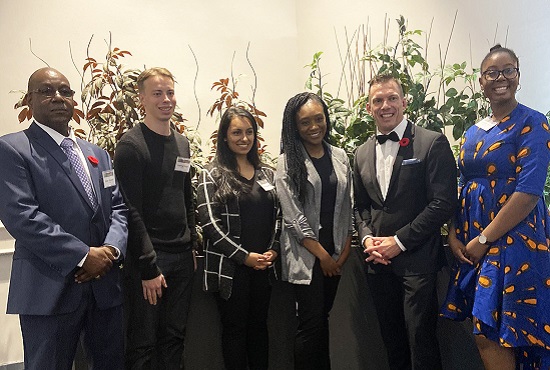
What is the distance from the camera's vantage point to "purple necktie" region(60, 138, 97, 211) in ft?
6.64

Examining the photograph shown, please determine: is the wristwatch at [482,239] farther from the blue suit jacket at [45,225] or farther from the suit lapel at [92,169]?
the suit lapel at [92,169]

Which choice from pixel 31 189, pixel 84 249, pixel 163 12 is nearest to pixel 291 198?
pixel 84 249

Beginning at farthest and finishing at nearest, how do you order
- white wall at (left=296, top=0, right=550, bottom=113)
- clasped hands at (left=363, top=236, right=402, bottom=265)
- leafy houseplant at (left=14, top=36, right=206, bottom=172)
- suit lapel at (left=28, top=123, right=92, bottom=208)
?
white wall at (left=296, top=0, right=550, bottom=113)
leafy houseplant at (left=14, top=36, right=206, bottom=172)
clasped hands at (left=363, top=236, right=402, bottom=265)
suit lapel at (left=28, top=123, right=92, bottom=208)

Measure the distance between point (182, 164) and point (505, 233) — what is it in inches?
59.9

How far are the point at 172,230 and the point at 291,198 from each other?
0.61 metres

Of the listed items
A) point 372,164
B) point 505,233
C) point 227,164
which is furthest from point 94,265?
point 505,233

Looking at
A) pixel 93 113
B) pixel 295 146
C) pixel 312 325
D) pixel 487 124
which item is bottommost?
pixel 312 325

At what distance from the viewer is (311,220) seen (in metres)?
2.42

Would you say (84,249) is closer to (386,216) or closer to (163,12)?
(386,216)

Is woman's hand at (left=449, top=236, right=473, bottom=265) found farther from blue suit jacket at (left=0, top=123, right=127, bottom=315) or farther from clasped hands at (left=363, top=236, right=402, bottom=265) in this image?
blue suit jacket at (left=0, top=123, right=127, bottom=315)

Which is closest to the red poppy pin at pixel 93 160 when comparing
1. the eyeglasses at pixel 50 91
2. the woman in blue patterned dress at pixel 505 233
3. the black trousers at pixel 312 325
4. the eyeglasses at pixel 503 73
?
the eyeglasses at pixel 50 91

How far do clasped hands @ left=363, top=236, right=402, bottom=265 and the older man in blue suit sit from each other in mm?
1161

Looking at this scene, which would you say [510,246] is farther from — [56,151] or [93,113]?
[93,113]

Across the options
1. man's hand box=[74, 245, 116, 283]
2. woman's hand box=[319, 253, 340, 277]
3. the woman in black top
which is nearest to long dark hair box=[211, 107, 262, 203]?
the woman in black top
